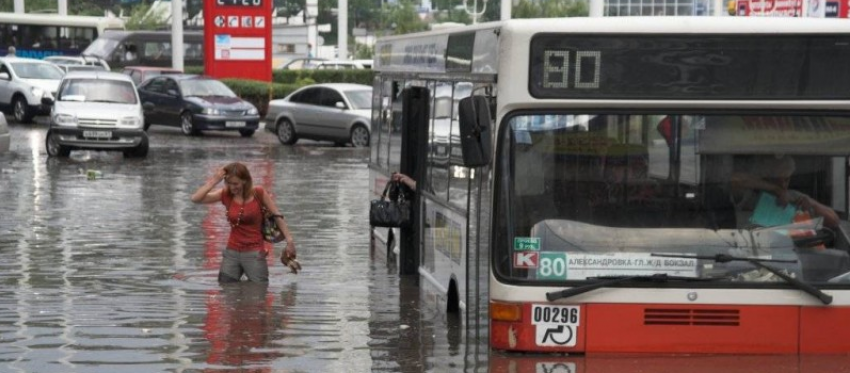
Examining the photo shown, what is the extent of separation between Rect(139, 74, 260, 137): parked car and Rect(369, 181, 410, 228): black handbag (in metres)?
25.2

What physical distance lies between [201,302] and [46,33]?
57.7 meters

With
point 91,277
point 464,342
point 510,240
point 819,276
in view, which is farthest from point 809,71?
point 91,277

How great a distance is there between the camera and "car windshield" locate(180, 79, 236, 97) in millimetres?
39750

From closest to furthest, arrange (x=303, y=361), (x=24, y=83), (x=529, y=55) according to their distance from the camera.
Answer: (x=529, y=55)
(x=303, y=361)
(x=24, y=83)

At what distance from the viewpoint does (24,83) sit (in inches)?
1662

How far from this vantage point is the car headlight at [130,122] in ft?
103

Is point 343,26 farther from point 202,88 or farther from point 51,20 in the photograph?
point 202,88

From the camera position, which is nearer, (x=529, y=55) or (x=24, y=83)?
(x=529, y=55)

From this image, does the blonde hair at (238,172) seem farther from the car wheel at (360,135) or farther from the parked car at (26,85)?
the parked car at (26,85)

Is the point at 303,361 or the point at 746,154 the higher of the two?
Result: the point at 746,154

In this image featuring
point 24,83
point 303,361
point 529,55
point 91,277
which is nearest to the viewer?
point 529,55

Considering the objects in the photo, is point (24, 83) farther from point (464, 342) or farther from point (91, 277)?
point (464, 342)

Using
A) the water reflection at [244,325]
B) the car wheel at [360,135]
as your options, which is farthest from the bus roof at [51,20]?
the water reflection at [244,325]

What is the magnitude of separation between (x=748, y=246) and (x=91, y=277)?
25.1 ft
